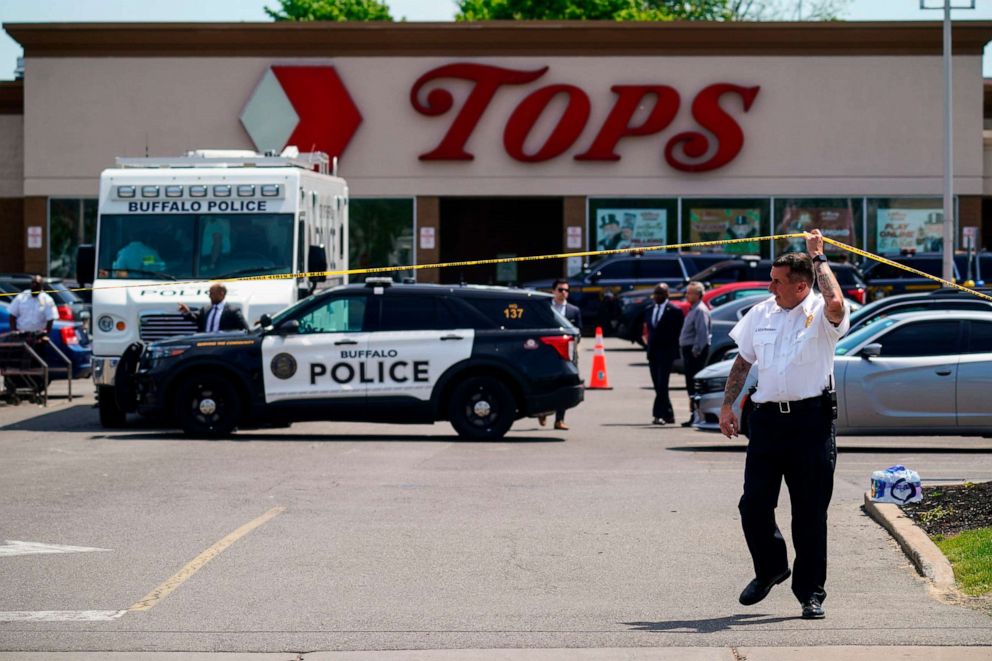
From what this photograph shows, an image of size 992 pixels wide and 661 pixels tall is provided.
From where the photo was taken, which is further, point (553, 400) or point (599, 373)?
point (599, 373)

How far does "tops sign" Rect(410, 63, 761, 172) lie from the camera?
3900 centimetres

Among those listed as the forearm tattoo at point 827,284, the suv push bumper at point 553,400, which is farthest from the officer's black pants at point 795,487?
the suv push bumper at point 553,400

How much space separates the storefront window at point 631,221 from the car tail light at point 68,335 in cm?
1826

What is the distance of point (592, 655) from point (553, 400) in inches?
400

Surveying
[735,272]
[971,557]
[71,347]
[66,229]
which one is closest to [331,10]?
[66,229]

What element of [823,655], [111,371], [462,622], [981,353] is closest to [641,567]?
[462,622]

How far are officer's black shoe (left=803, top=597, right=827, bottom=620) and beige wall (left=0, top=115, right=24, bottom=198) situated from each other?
119 ft

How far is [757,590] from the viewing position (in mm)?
7973

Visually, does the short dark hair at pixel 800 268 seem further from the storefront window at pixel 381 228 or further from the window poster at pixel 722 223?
the window poster at pixel 722 223

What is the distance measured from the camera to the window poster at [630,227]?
1560 inches

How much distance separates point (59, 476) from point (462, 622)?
7078mm

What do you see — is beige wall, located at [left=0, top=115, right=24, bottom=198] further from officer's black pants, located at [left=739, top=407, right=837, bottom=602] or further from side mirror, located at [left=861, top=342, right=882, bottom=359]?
officer's black pants, located at [left=739, top=407, right=837, bottom=602]

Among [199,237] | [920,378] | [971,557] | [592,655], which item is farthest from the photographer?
[199,237]

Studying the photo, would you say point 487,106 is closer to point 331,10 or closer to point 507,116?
point 507,116
